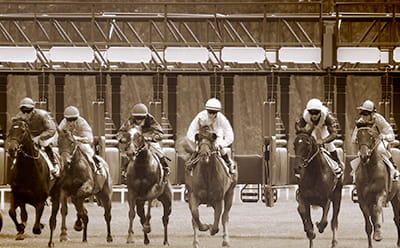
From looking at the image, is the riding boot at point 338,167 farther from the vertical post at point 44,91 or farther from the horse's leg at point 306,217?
the vertical post at point 44,91

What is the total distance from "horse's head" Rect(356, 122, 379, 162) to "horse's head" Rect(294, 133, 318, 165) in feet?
2.13

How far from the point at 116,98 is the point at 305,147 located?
8.95 m

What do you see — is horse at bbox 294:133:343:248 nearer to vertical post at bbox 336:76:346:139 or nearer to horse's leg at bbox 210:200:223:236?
horse's leg at bbox 210:200:223:236

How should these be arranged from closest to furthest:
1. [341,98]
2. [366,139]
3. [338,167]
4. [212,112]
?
1. [366,139]
2. [338,167]
3. [212,112]
4. [341,98]

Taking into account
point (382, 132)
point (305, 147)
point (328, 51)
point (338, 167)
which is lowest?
point (338, 167)

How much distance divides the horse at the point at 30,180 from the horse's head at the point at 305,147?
150 inches

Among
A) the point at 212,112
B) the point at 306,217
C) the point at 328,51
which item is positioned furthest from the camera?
the point at 328,51

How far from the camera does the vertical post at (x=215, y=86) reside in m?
22.6

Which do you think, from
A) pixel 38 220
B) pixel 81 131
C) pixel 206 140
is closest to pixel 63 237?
pixel 38 220

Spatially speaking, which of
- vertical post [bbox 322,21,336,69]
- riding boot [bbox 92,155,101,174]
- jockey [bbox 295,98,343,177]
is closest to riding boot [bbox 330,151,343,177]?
jockey [bbox 295,98,343,177]

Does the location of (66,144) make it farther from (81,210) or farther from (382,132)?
(382,132)

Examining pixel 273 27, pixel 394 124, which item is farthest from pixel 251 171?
pixel 273 27

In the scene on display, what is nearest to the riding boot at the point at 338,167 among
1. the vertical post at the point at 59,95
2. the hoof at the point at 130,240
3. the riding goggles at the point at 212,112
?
the riding goggles at the point at 212,112

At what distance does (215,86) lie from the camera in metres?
22.6
